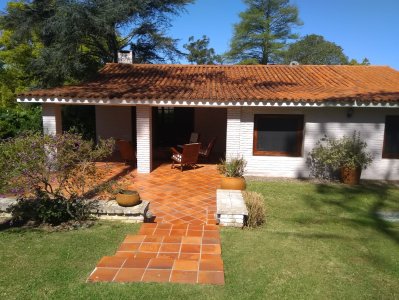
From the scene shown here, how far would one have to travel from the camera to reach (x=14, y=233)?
583cm

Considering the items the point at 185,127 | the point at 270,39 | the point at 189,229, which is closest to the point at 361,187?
the point at 189,229

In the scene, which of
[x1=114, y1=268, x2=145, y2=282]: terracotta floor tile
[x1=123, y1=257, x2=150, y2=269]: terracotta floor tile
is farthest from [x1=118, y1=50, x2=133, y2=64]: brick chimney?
[x1=114, y1=268, x2=145, y2=282]: terracotta floor tile

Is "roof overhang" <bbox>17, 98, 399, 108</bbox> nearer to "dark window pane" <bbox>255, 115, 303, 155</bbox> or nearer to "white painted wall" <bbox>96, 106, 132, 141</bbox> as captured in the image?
"dark window pane" <bbox>255, 115, 303, 155</bbox>

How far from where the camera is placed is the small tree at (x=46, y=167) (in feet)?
18.2

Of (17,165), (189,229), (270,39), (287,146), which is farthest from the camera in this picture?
(270,39)

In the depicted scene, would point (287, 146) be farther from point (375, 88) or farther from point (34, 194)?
point (34, 194)

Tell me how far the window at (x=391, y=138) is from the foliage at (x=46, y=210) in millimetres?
9909

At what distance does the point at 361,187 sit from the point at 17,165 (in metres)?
9.51

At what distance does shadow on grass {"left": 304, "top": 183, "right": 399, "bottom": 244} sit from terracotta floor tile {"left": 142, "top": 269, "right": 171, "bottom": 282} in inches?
155

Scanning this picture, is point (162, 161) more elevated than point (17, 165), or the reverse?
point (17, 165)

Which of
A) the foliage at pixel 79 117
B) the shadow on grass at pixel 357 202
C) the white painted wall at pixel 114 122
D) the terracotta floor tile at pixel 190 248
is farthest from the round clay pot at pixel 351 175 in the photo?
the foliage at pixel 79 117

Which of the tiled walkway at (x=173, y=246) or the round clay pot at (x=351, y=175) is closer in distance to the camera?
the tiled walkway at (x=173, y=246)

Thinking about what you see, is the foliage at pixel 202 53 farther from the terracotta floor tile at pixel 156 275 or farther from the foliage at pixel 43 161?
the terracotta floor tile at pixel 156 275

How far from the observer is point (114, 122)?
15.2 metres
